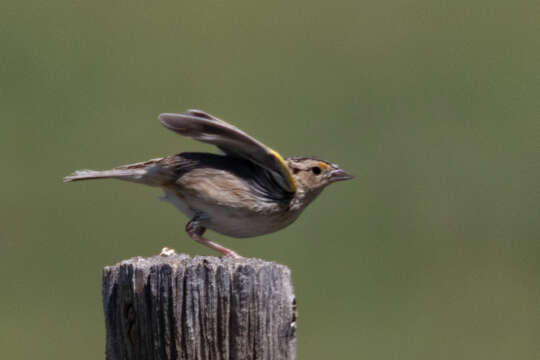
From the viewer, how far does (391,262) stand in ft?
36.6

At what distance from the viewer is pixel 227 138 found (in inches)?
197

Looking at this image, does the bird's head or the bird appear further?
the bird's head

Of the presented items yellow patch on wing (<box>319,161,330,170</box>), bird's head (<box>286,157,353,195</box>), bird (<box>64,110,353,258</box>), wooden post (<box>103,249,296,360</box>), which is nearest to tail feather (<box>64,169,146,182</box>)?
bird (<box>64,110,353,258</box>)

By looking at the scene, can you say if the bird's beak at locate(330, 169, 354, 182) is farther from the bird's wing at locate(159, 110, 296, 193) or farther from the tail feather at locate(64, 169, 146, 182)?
the tail feather at locate(64, 169, 146, 182)

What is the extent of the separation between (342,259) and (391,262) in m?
0.64

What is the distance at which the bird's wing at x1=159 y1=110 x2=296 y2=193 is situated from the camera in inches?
186

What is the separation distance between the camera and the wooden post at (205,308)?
3650 mm

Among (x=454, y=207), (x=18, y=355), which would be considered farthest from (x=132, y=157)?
(x=454, y=207)

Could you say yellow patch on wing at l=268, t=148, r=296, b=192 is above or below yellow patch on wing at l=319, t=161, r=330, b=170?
below

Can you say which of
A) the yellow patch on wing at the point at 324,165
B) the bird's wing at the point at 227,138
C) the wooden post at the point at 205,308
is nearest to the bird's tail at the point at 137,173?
the bird's wing at the point at 227,138

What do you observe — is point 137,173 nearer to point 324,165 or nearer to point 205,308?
point 324,165

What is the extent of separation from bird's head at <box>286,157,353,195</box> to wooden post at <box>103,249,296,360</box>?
7.66 feet

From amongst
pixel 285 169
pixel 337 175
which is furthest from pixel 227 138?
pixel 337 175

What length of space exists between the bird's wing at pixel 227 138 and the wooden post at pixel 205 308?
1080mm
